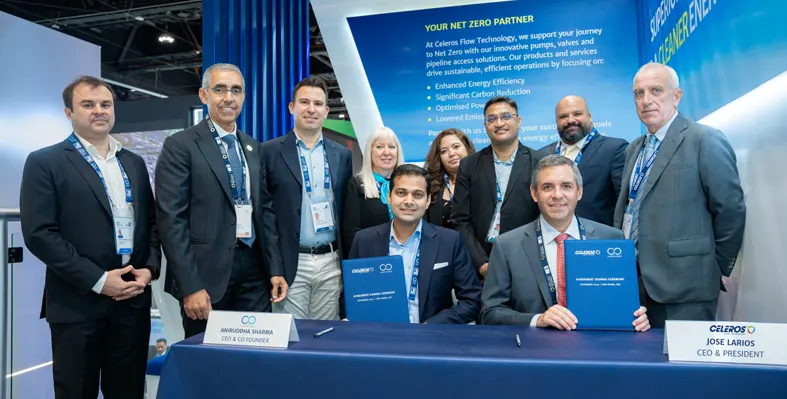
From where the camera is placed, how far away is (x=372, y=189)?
2.95 meters

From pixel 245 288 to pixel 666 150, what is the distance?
1937mm

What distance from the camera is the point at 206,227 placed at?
236cm

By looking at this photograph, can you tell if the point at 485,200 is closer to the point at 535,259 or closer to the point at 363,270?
the point at 535,259

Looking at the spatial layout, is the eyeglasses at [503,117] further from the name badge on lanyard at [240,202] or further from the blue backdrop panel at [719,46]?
the name badge on lanyard at [240,202]

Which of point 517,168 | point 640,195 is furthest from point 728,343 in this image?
point 517,168

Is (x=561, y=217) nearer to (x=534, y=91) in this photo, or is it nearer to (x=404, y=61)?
(x=534, y=91)

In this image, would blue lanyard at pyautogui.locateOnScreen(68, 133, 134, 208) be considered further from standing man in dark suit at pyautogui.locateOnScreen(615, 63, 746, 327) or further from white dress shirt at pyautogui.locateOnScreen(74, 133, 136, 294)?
standing man in dark suit at pyautogui.locateOnScreen(615, 63, 746, 327)

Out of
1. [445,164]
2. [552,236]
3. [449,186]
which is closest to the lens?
[552,236]

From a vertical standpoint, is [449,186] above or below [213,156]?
below

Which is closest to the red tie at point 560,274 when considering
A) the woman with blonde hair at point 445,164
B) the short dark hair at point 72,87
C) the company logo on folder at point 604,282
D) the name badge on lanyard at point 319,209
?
the company logo on folder at point 604,282

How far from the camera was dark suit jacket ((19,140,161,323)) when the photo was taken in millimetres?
2191

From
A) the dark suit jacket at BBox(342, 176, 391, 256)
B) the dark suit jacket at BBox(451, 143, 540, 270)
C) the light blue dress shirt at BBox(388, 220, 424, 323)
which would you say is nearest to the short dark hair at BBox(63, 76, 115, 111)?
the dark suit jacket at BBox(342, 176, 391, 256)

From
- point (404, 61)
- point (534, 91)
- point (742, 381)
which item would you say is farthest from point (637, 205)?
point (404, 61)

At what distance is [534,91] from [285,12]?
8.19 ft
